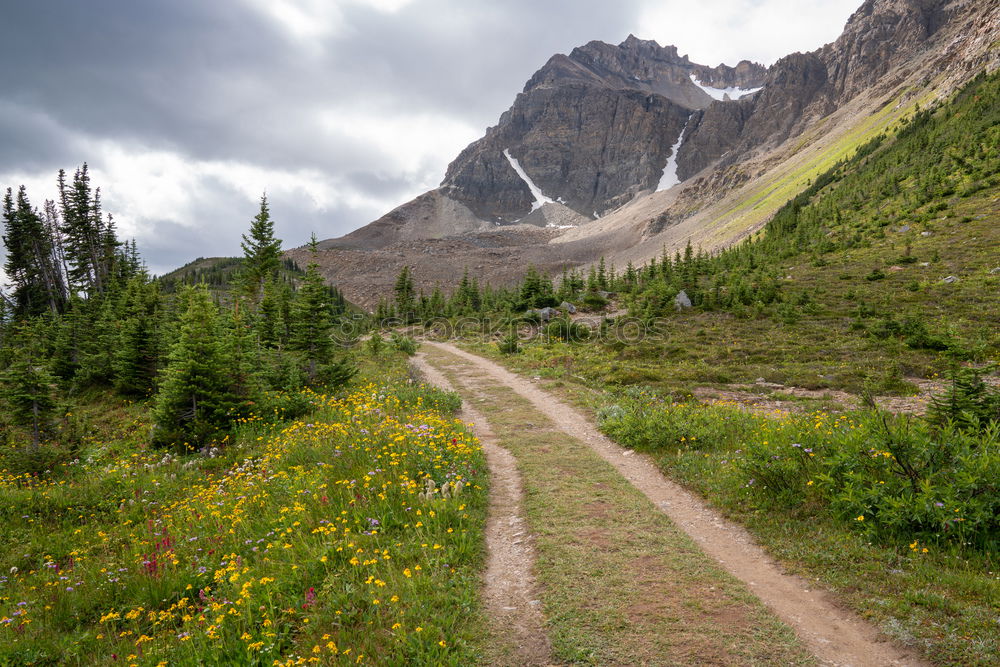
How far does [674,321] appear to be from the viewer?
98.2ft

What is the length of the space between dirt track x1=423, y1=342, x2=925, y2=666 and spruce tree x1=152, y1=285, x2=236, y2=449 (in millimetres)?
10047

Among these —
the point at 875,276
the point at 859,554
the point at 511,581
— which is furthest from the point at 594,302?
the point at 511,581

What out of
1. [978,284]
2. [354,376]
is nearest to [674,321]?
[978,284]

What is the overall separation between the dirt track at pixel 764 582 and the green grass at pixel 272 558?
2.67 ft

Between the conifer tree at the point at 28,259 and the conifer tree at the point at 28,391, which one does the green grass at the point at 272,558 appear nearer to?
the conifer tree at the point at 28,391

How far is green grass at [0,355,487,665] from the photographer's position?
14.2ft

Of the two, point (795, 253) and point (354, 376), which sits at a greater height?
point (795, 253)

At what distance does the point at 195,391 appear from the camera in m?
13.6

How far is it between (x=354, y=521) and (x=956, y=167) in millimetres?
60355

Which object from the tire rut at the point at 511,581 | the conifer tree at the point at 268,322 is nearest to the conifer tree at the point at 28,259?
the conifer tree at the point at 268,322

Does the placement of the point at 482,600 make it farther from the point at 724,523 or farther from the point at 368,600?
the point at 724,523

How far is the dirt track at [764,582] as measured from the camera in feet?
12.8

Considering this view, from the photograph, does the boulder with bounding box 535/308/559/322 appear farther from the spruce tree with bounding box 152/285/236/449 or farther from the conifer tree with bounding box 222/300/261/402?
the spruce tree with bounding box 152/285/236/449

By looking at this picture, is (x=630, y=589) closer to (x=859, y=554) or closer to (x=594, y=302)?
(x=859, y=554)
